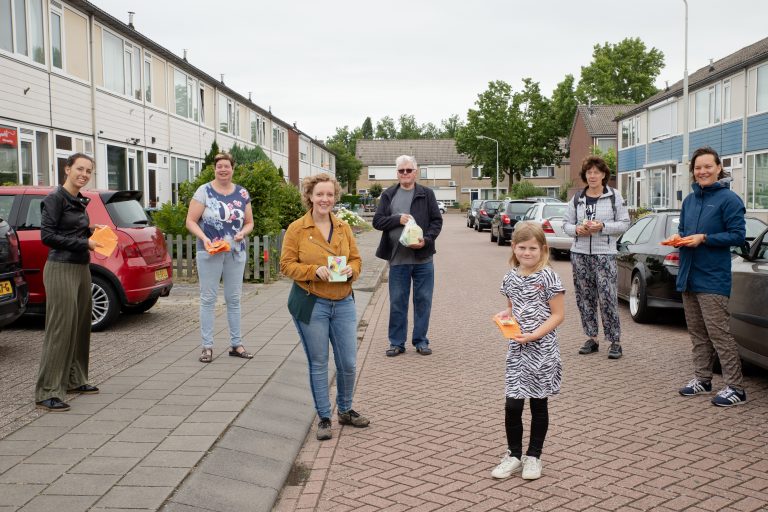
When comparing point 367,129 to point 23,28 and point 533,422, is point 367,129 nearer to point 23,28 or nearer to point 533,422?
point 23,28

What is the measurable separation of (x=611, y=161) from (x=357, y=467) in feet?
174

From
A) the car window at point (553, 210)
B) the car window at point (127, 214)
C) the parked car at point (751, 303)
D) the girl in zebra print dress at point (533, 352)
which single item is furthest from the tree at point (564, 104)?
the girl in zebra print dress at point (533, 352)

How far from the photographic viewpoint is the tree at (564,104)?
73250mm

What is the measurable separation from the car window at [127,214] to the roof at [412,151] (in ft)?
289

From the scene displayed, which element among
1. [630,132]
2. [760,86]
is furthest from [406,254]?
[630,132]

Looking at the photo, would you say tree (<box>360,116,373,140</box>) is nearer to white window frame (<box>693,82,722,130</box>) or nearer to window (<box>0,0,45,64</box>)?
white window frame (<box>693,82,722,130</box>)

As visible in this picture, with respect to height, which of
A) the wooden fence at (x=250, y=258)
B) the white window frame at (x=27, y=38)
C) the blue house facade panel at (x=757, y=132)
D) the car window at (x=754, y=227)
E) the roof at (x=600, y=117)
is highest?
the roof at (x=600, y=117)

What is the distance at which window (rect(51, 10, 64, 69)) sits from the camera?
18.4m

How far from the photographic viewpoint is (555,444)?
489 centimetres

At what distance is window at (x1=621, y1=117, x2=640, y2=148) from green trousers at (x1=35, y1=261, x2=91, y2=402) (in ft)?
143

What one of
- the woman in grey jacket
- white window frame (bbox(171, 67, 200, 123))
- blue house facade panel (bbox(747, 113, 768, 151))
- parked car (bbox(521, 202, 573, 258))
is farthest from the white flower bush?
the woman in grey jacket

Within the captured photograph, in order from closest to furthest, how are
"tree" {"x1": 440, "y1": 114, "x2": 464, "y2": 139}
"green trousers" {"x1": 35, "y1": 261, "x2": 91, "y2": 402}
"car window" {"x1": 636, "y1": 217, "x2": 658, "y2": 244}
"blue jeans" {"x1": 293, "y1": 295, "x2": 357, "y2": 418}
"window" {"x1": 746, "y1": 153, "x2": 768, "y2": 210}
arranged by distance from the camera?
"blue jeans" {"x1": 293, "y1": 295, "x2": 357, "y2": 418}, "green trousers" {"x1": 35, "y1": 261, "x2": 91, "y2": 402}, "car window" {"x1": 636, "y1": 217, "x2": 658, "y2": 244}, "window" {"x1": 746, "y1": 153, "x2": 768, "y2": 210}, "tree" {"x1": 440, "y1": 114, "x2": 464, "y2": 139}

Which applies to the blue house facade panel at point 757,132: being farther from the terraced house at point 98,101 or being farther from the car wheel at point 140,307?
the car wheel at point 140,307

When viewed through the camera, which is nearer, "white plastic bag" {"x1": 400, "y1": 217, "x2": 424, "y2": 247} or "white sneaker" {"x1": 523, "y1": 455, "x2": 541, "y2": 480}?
"white sneaker" {"x1": 523, "y1": 455, "x2": 541, "y2": 480}
